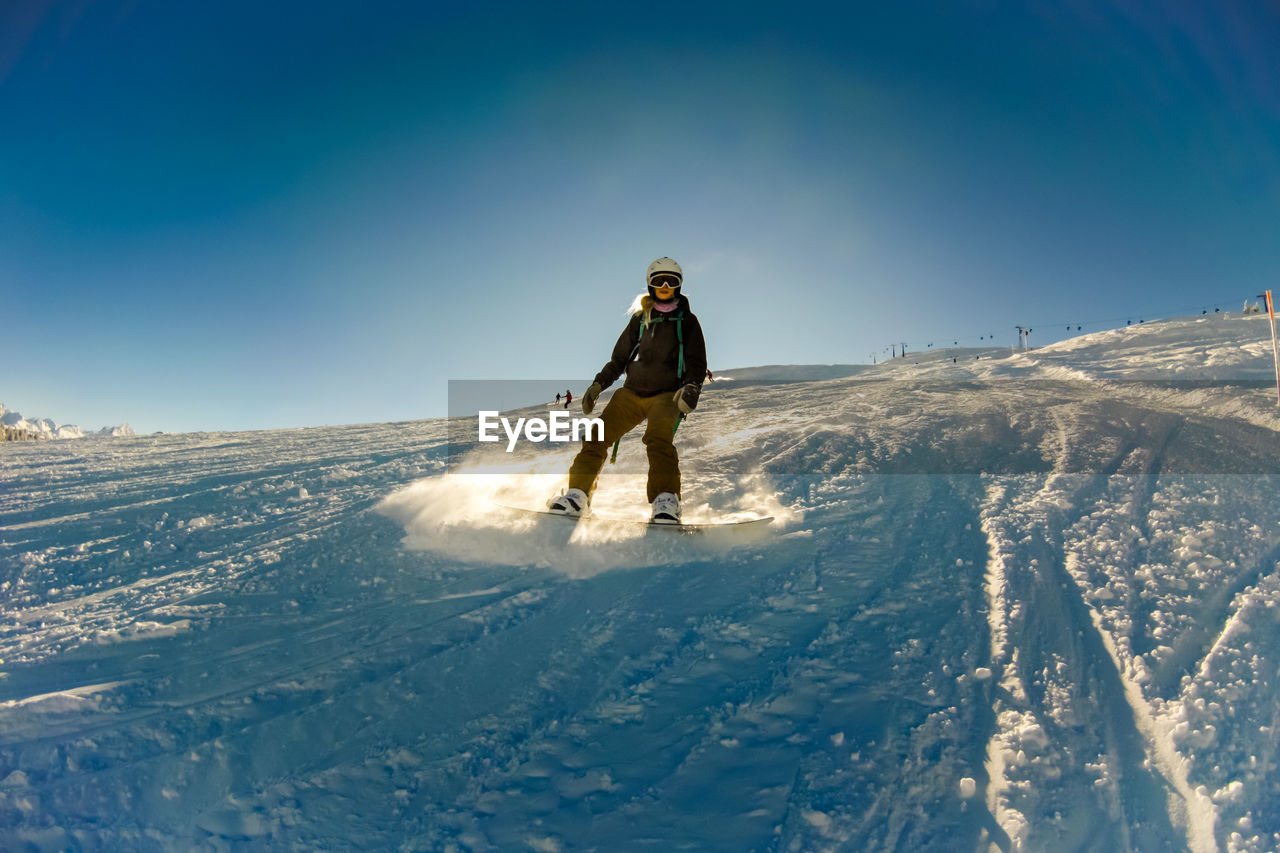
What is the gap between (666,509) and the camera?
549 centimetres

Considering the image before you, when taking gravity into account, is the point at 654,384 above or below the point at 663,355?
below

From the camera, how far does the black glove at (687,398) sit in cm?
575

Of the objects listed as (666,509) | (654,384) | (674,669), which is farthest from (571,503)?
(674,669)

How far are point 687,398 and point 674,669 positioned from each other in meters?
2.84

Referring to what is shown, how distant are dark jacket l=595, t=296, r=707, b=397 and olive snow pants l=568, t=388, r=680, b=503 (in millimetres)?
126

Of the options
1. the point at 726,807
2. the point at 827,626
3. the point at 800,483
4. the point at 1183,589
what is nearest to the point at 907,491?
the point at 800,483

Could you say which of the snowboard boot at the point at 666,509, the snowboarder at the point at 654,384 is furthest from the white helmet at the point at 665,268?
the snowboard boot at the point at 666,509

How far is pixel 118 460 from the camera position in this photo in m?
12.1

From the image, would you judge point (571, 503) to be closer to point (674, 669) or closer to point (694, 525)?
point (694, 525)

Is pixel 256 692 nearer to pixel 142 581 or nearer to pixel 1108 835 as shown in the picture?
pixel 142 581

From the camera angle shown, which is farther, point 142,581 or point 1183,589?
point 142,581

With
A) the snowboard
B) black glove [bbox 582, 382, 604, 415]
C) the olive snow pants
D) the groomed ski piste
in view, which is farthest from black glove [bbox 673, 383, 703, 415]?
the groomed ski piste

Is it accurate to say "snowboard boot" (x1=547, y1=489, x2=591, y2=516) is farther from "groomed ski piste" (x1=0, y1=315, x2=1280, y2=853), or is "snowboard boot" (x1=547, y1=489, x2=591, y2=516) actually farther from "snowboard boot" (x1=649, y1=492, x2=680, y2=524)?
"snowboard boot" (x1=649, y1=492, x2=680, y2=524)

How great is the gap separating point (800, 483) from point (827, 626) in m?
3.24
